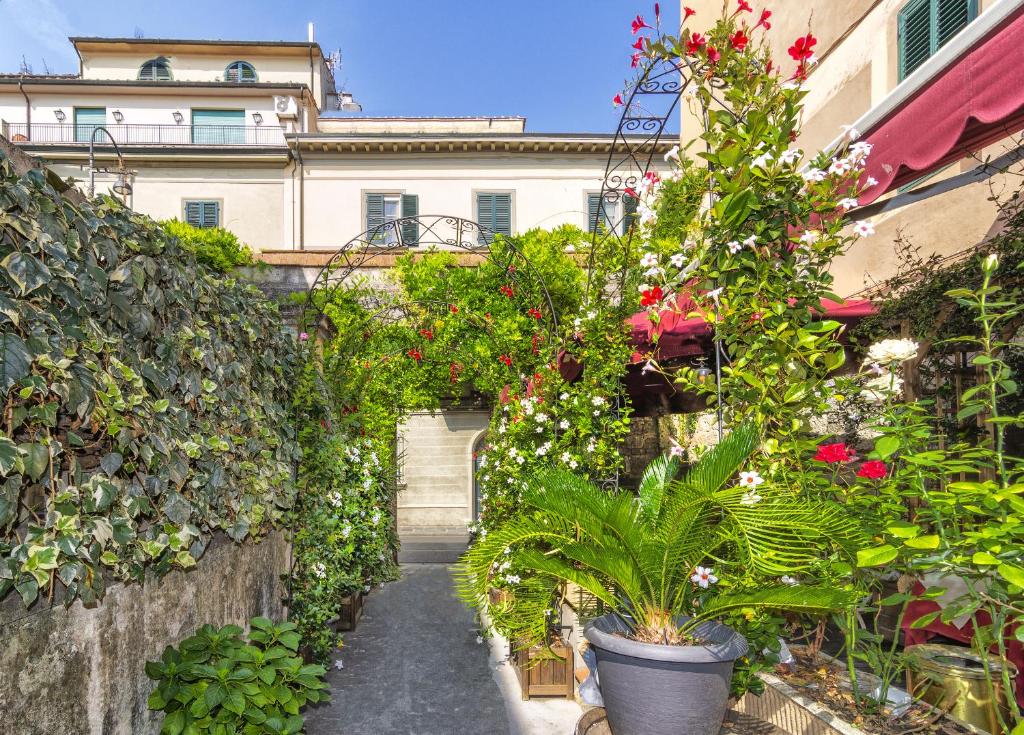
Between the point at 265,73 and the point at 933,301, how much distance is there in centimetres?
2114

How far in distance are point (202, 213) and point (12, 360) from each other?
15420 mm

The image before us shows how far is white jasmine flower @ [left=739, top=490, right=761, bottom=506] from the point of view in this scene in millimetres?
2225

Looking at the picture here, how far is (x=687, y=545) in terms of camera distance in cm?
241

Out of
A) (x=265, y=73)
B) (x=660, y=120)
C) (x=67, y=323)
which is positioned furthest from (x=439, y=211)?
(x=67, y=323)

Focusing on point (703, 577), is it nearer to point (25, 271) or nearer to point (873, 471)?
point (873, 471)

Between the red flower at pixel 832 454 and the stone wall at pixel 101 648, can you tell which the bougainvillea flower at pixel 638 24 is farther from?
the stone wall at pixel 101 648

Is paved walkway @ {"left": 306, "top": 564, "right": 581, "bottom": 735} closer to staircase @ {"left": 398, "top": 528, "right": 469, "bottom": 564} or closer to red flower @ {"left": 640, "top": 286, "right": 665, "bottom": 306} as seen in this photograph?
staircase @ {"left": 398, "top": 528, "right": 469, "bottom": 564}

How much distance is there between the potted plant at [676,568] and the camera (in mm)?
2100

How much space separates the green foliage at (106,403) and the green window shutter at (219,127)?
16715 millimetres

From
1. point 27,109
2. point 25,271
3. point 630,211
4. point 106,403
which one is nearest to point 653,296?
point 106,403

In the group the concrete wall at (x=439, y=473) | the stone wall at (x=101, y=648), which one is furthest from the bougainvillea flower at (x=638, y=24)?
the concrete wall at (x=439, y=473)

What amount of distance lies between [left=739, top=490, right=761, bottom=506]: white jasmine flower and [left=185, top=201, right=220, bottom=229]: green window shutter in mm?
15829

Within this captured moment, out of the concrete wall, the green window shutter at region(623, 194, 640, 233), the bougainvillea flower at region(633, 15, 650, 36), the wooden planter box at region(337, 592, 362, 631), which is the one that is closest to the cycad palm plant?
the green window shutter at region(623, 194, 640, 233)

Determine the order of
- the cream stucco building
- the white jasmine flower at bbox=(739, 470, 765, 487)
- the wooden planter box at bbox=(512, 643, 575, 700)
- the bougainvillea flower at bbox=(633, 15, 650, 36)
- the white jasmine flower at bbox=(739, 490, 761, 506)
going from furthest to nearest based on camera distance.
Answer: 1. the wooden planter box at bbox=(512, 643, 575, 700)
2. the cream stucco building
3. the bougainvillea flower at bbox=(633, 15, 650, 36)
4. the white jasmine flower at bbox=(739, 470, 765, 487)
5. the white jasmine flower at bbox=(739, 490, 761, 506)
